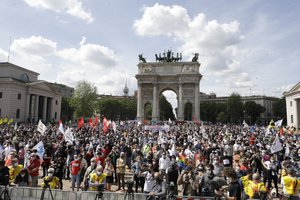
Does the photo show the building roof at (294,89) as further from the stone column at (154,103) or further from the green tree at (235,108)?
the green tree at (235,108)

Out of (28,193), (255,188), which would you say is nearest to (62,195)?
(28,193)

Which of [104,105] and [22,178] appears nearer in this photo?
[22,178]

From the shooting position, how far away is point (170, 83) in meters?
70.9

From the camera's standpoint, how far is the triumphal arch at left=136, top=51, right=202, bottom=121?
69.1 meters

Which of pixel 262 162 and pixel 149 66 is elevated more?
pixel 149 66

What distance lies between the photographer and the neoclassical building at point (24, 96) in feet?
201

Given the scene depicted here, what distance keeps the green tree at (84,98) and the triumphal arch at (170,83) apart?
1587 centimetres

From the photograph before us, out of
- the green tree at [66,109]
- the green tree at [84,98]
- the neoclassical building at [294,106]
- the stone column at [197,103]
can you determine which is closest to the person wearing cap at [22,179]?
the neoclassical building at [294,106]

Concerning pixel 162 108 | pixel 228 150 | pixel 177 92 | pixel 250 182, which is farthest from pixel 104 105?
pixel 250 182

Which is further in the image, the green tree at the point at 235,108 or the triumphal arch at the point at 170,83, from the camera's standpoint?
the green tree at the point at 235,108

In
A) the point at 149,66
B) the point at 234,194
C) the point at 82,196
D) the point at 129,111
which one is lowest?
the point at 82,196

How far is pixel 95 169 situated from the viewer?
9789mm

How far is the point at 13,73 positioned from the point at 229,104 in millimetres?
74998

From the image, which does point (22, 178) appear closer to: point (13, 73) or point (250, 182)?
point (250, 182)
